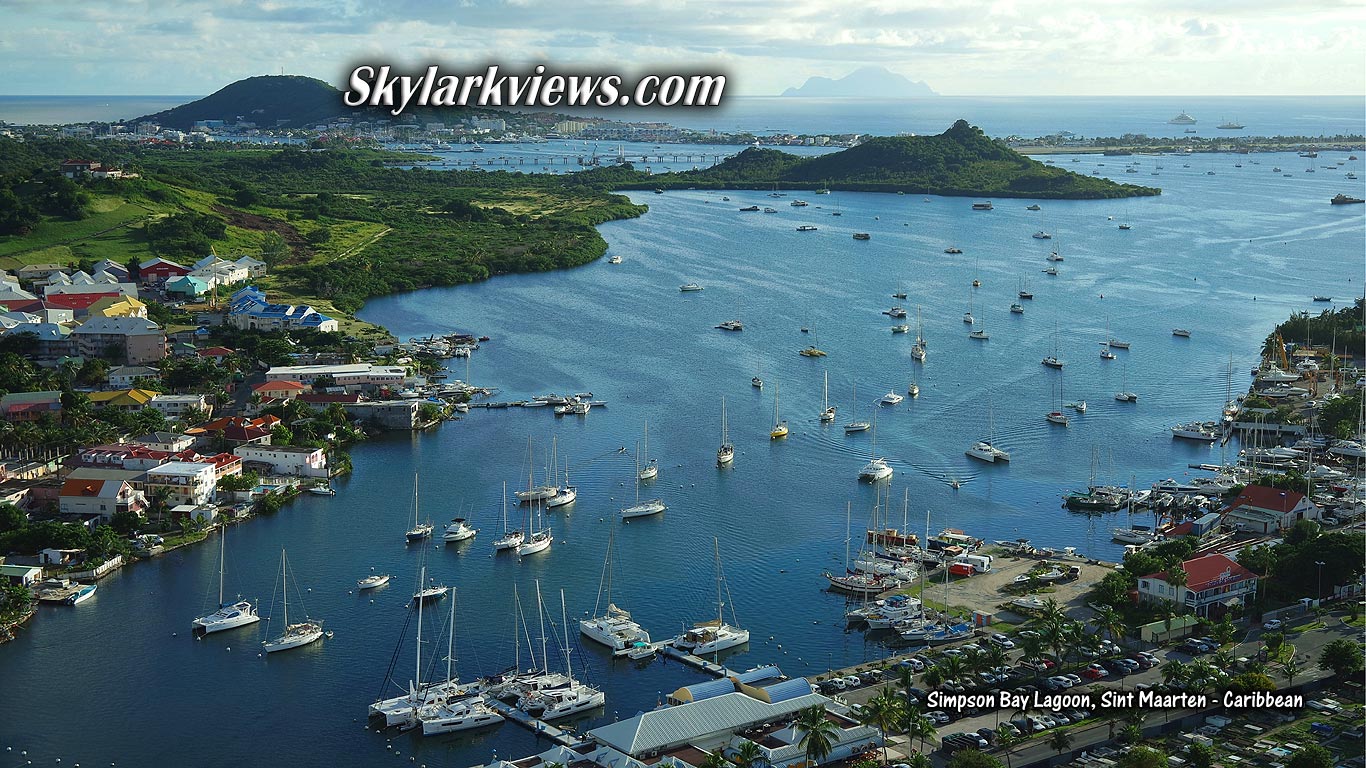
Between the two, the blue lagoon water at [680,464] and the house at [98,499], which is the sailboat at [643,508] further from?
the house at [98,499]

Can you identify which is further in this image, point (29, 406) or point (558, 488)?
point (29, 406)

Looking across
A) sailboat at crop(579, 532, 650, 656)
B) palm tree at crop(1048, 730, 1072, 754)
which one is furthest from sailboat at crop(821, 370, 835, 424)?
palm tree at crop(1048, 730, 1072, 754)

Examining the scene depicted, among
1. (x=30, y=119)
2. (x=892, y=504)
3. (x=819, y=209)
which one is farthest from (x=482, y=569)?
(x=30, y=119)

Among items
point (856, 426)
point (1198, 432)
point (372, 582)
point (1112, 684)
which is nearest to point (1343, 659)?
point (1112, 684)

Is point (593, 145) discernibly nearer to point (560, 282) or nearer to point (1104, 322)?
point (560, 282)

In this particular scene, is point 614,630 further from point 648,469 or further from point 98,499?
point 98,499

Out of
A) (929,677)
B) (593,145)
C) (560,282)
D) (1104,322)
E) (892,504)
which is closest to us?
(929,677)

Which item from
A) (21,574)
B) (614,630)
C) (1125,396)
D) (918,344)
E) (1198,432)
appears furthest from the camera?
(918,344)
